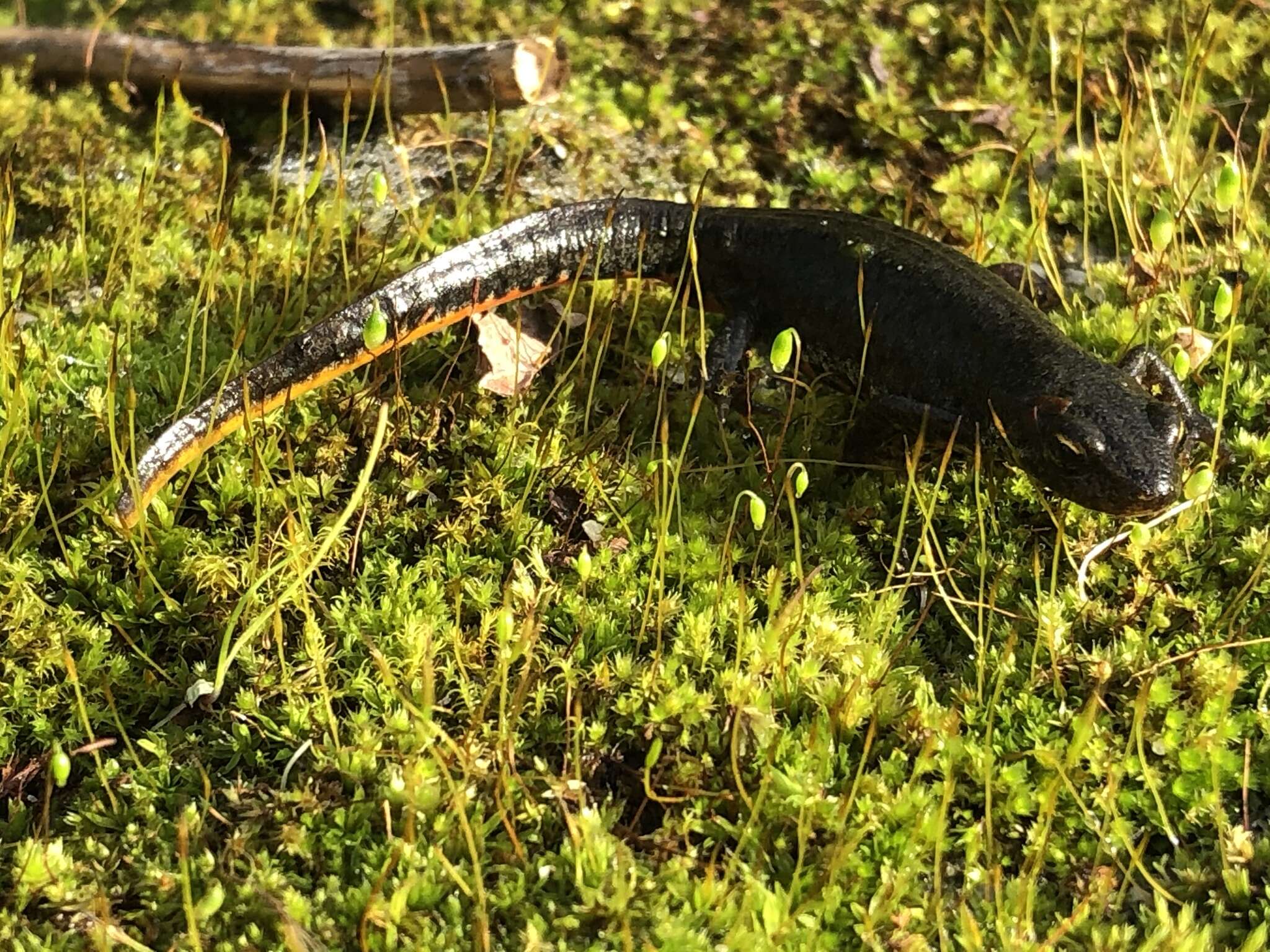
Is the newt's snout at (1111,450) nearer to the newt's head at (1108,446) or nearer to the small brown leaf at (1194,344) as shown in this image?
the newt's head at (1108,446)

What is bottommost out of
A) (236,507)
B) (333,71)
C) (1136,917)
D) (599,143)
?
(1136,917)

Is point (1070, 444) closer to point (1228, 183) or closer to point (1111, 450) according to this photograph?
point (1111, 450)

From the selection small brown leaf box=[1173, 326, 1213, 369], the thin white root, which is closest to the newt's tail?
the thin white root

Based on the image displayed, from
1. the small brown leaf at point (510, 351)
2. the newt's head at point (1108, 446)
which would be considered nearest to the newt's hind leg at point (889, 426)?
the newt's head at point (1108, 446)

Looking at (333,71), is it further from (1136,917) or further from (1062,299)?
(1136,917)

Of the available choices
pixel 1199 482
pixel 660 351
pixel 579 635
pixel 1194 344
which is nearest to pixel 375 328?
pixel 660 351

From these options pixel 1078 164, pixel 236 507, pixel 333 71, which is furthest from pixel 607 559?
pixel 1078 164
